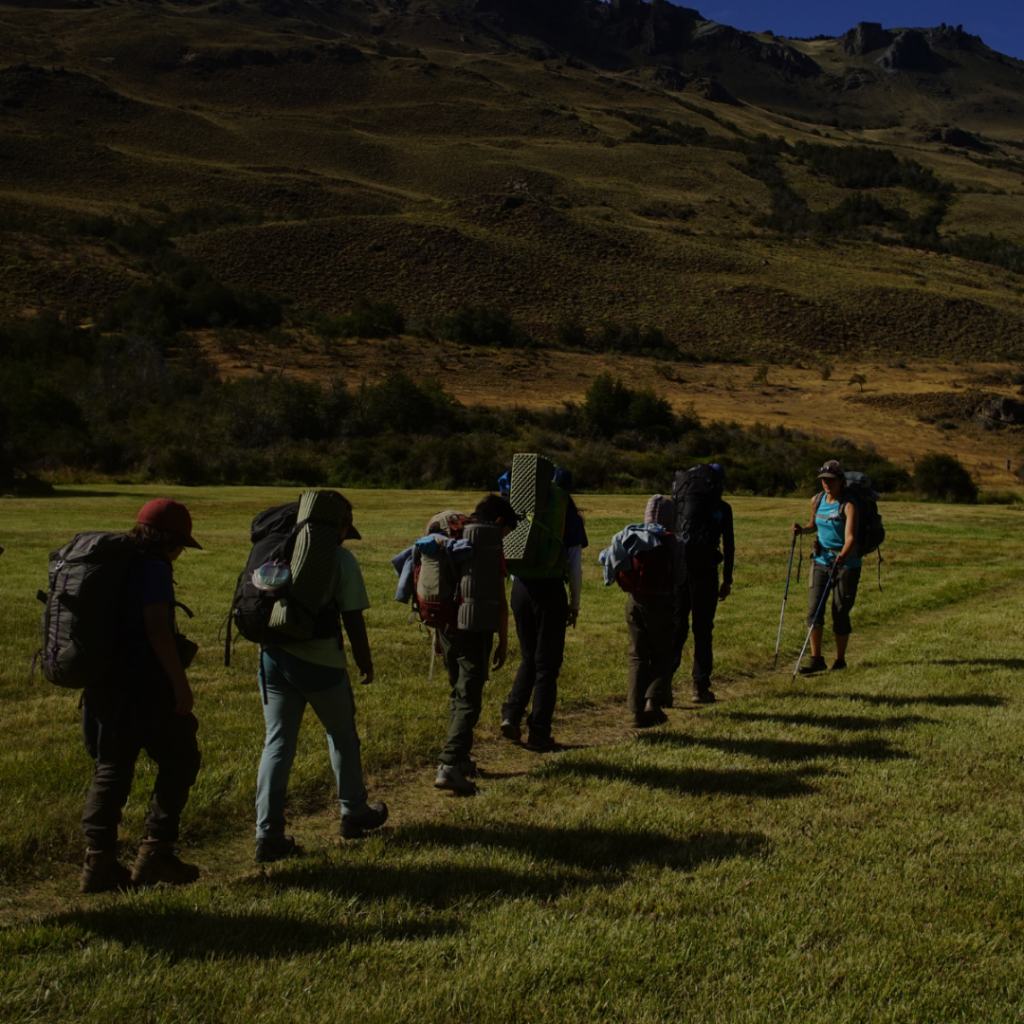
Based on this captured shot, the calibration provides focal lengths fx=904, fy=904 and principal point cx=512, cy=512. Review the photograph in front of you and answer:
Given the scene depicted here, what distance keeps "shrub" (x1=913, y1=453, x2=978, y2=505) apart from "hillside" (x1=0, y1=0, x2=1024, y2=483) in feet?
90.8

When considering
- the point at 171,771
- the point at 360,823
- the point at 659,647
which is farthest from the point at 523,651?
the point at 171,771

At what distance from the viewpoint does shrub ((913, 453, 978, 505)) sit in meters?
34.5

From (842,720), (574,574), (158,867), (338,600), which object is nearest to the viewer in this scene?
(158,867)

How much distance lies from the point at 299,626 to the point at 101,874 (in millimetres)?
1476

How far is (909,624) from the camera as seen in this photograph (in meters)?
12.3

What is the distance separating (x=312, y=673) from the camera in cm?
462

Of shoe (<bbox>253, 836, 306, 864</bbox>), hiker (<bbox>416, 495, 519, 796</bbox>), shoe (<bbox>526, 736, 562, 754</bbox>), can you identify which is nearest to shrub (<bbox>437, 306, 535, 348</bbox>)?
shoe (<bbox>526, 736, 562, 754</bbox>)

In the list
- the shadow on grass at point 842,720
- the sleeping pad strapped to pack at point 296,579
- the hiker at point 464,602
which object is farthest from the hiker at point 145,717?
the shadow on grass at point 842,720

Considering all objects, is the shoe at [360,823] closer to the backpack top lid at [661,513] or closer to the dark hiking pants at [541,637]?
the dark hiking pants at [541,637]

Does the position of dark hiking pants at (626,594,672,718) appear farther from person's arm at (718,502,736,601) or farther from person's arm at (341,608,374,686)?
person's arm at (341,608,374,686)

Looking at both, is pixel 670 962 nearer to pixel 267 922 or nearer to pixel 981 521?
pixel 267 922

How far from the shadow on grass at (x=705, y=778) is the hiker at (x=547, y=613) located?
0.57 meters

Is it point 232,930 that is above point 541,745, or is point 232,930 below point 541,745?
above

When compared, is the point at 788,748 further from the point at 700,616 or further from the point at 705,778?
the point at 700,616
